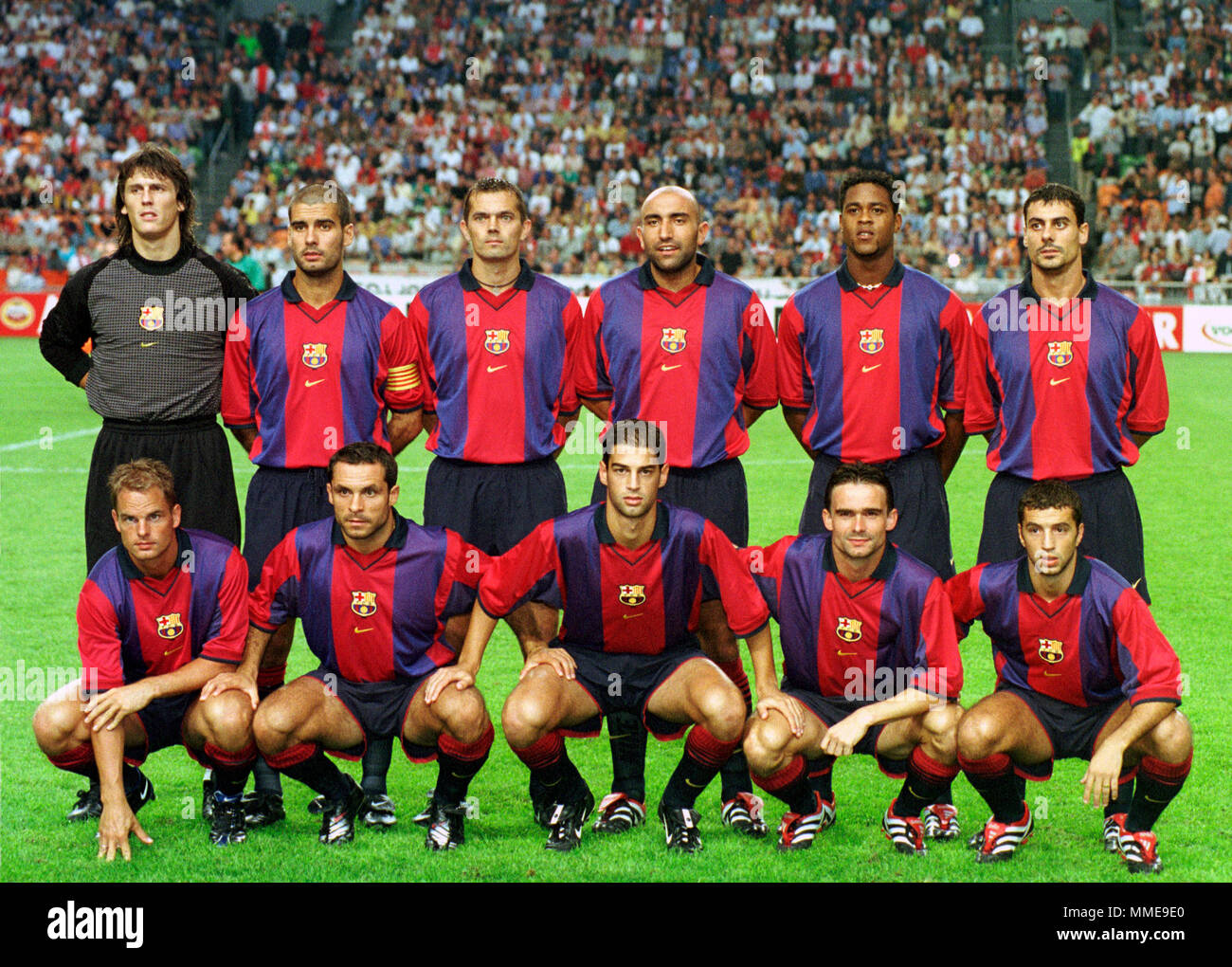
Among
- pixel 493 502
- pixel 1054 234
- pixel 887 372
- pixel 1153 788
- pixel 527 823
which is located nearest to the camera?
pixel 1153 788

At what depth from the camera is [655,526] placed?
14.3 ft

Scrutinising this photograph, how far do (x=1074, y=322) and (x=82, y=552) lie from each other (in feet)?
18.5

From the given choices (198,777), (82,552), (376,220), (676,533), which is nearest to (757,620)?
(676,533)

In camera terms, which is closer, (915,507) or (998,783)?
(998,783)

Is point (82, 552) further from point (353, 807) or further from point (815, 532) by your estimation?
point (815, 532)

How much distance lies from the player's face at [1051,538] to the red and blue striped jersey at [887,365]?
76 centimetres

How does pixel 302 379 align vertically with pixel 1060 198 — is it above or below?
below

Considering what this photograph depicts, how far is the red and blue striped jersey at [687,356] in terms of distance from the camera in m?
4.82

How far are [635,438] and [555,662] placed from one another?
726 mm

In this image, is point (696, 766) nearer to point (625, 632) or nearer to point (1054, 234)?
point (625, 632)

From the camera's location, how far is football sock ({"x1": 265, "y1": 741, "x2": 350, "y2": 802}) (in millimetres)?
4121

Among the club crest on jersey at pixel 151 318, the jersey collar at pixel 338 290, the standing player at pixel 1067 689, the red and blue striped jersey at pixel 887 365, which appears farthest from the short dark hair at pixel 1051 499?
the club crest on jersey at pixel 151 318

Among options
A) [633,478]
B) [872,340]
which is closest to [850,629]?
[633,478]

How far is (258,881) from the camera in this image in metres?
3.83
